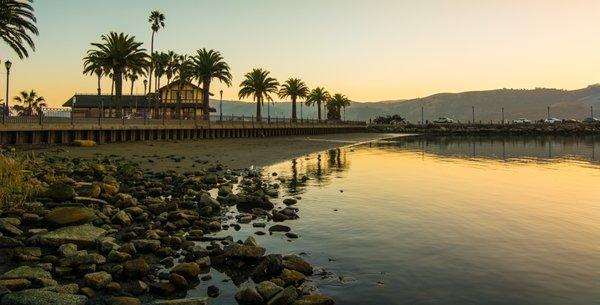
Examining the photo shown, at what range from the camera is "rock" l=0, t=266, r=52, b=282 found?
8086mm

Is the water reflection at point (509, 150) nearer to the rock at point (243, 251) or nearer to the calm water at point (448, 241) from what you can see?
the calm water at point (448, 241)

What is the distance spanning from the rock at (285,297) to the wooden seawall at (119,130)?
104 ft

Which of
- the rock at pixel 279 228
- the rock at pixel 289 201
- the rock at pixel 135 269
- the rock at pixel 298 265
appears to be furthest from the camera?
the rock at pixel 289 201

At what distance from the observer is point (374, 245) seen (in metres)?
12.1

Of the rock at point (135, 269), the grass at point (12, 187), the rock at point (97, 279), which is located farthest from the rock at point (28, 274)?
the grass at point (12, 187)

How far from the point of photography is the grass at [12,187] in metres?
12.8

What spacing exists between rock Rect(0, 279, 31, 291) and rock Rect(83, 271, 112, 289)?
0.90m

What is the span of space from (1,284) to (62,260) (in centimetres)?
135

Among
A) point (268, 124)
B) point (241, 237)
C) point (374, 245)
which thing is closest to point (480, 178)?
point (374, 245)

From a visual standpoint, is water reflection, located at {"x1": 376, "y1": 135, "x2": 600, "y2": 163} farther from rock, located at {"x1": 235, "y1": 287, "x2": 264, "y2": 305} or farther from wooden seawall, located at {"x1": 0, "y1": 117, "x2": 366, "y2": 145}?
rock, located at {"x1": 235, "y1": 287, "x2": 264, "y2": 305}

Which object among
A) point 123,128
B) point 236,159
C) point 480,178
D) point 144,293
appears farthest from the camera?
point 123,128

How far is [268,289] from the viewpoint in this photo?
807cm

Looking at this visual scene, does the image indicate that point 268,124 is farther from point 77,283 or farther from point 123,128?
point 77,283

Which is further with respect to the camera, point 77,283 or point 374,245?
point 374,245
